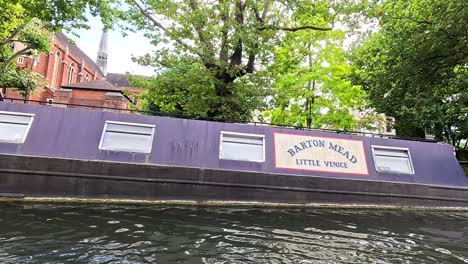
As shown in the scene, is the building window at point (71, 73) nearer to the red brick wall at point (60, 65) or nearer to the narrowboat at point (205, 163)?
the red brick wall at point (60, 65)

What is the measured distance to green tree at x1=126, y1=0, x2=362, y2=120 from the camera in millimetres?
12844

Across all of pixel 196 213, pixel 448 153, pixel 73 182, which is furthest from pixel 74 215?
pixel 448 153

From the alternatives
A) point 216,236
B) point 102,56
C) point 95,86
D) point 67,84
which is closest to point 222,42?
point 216,236

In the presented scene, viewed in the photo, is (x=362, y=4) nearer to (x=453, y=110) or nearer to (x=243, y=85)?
(x=243, y=85)

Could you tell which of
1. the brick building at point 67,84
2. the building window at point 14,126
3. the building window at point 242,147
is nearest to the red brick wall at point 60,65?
the brick building at point 67,84

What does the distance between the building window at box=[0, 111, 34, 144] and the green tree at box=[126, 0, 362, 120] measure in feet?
20.3

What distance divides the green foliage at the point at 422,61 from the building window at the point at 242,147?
6.24 m

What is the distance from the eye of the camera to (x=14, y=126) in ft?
27.5

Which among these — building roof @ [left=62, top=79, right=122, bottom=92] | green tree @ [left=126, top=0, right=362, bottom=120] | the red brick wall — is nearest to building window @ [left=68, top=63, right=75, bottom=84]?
the red brick wall

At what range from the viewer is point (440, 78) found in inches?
533

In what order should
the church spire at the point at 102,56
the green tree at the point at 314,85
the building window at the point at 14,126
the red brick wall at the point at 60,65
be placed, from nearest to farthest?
the building window at the point at 14,126, the green tree at the point at 314,85, the red brick wall at the point at 60,65, the church spire at the point at 102,56

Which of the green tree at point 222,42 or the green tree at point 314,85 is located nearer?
Result: the green tree at point 222,42

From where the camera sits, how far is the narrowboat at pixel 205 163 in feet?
25.6

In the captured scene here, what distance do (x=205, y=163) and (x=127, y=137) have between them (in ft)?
6.25
